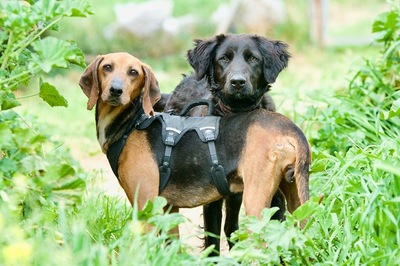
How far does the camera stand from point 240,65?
5652mm

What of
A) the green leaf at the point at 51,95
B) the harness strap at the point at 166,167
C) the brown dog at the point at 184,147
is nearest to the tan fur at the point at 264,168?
the brown dog at the point at 184,147

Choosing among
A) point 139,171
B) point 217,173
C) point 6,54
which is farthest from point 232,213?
point 6,54

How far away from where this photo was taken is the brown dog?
5.12 metres

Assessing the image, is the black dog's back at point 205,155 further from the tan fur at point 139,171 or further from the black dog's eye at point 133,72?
the black dog's eye at point 133,72

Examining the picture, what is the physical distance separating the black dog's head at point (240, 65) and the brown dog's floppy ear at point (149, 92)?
442 millimetres

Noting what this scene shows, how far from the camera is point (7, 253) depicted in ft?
11.0

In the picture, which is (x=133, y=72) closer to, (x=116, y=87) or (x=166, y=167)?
(x=116, y=87)

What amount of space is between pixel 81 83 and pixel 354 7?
15215 millimetres

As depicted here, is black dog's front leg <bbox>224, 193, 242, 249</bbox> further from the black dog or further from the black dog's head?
the black dog's head

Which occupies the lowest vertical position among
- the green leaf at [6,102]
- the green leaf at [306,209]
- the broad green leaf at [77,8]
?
the green leaf at [306,209]

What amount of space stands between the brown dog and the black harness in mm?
15

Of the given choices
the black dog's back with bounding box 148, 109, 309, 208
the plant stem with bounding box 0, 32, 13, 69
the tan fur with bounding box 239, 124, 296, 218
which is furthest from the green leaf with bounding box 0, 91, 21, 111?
the tan fur with bounding box 239, 124, 296, 218

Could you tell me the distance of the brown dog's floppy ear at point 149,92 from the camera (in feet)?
18.2

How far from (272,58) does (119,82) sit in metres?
1.09
